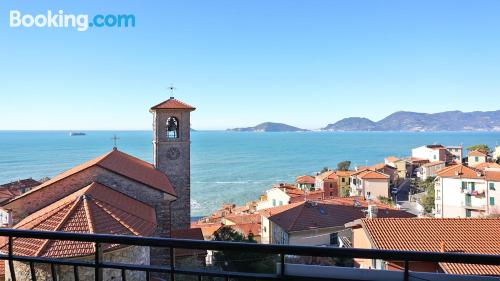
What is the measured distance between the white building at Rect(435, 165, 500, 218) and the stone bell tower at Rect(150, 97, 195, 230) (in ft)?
82.5

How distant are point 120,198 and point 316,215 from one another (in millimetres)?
13290

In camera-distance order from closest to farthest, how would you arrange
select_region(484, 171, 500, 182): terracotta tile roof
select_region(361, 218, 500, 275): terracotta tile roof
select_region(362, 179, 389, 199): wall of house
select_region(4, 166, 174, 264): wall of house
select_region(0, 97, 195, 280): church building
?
select_region(0, 97, 195, 280): church building → select_region(361, 218, 500, 275): terracotta tile roof → select_region(4, 166, 174, 264): wall of house → select_region(484, 171, 500, 182): terracotta tile roof → select_region(362, 179, 389, 199): wall of house

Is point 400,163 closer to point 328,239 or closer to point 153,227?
point 328,239

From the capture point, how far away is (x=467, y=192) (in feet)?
110

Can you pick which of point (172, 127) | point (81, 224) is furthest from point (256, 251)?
point (172, 127)

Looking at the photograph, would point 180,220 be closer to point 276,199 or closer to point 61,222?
point 61,222

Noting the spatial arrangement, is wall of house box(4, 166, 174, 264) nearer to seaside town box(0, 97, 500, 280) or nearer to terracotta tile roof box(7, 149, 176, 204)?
seaside town box(0, 97, 500, 280)

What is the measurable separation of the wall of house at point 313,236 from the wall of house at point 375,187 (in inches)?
1034

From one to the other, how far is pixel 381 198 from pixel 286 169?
57.3 m

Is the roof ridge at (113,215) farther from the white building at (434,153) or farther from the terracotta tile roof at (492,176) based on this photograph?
the white building at (434,153)

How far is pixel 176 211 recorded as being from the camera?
76.7ft

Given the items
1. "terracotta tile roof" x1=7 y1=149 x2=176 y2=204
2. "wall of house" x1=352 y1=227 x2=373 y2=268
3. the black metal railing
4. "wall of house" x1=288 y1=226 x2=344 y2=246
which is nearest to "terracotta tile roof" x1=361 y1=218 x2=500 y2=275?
"wall of house" x1=352 y1=227 x2=373 y2=268

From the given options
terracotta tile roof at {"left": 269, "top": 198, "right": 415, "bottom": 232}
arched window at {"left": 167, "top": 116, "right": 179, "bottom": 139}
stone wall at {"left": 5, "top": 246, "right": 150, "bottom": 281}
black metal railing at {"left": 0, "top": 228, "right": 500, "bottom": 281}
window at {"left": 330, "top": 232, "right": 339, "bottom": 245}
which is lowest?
window at {"left": 330, "top": 232, "right": 339, "bottom": 245}

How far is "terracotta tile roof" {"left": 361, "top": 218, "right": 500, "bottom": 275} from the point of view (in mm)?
12602
